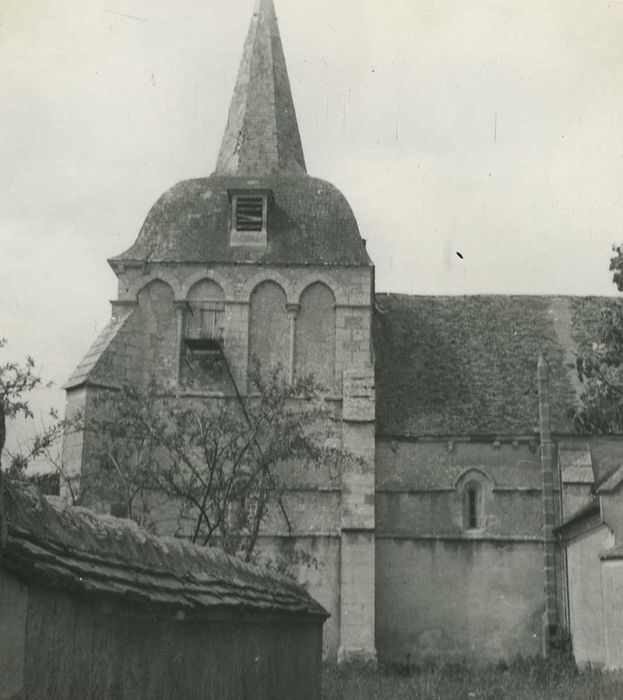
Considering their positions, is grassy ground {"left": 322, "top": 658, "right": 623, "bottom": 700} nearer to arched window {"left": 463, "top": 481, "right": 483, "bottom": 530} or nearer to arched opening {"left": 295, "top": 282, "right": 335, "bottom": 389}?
arched window {"left": 463, "top": 481, "right": 483, "bottom": 530}

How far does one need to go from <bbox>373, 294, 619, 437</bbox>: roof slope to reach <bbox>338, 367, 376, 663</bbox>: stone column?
1.58 metres

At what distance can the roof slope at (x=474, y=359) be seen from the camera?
104ft

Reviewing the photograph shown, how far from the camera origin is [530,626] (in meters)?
30.0

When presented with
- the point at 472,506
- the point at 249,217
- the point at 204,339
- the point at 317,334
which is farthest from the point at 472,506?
the point at 249,217

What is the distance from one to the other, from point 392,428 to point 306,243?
559 cm

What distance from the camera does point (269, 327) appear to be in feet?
102

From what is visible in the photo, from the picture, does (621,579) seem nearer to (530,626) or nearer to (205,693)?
(530,626)

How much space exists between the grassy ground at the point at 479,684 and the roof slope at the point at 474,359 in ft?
22.4

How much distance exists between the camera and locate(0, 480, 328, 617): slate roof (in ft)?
16.2

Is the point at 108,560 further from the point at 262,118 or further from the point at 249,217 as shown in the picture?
the point at 262,118

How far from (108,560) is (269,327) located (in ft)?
82.9

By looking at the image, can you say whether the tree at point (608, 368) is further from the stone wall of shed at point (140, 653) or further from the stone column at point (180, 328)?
the stone wall of shed at point (140, 653)

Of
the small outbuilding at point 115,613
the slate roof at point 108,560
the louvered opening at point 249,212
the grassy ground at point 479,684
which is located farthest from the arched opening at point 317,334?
the slate roof at point 108,560

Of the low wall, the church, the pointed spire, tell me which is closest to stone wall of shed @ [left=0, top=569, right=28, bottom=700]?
the church
